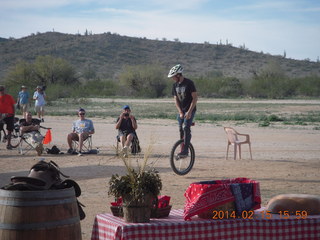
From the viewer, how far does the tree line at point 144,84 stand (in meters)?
63.8

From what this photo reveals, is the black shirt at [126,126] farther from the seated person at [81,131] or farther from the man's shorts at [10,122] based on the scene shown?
the man's shorts at [10,122]

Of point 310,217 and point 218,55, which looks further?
point 218,55

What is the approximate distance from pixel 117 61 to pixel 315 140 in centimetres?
8461

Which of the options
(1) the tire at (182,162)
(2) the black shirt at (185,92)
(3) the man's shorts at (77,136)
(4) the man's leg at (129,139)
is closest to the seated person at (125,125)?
(4) the man's leg at (129,139)

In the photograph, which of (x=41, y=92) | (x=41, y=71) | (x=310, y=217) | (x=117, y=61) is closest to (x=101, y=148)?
(x=41, y=92)

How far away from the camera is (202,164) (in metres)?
13.9

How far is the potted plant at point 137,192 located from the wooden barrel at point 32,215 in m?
0.55

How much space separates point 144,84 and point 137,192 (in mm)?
64216

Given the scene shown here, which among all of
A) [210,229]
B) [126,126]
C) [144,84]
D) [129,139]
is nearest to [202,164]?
[129,139]

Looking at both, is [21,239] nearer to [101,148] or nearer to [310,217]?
[310,217]

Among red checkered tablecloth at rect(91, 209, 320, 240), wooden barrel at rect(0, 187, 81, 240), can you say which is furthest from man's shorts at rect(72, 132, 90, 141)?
wooden barrel at rect(0, 187, 81, 240)

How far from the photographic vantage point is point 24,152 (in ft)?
53.1

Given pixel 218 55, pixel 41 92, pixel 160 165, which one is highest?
pixel 218 55

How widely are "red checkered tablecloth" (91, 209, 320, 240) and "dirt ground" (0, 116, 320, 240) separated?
1.31 meters
